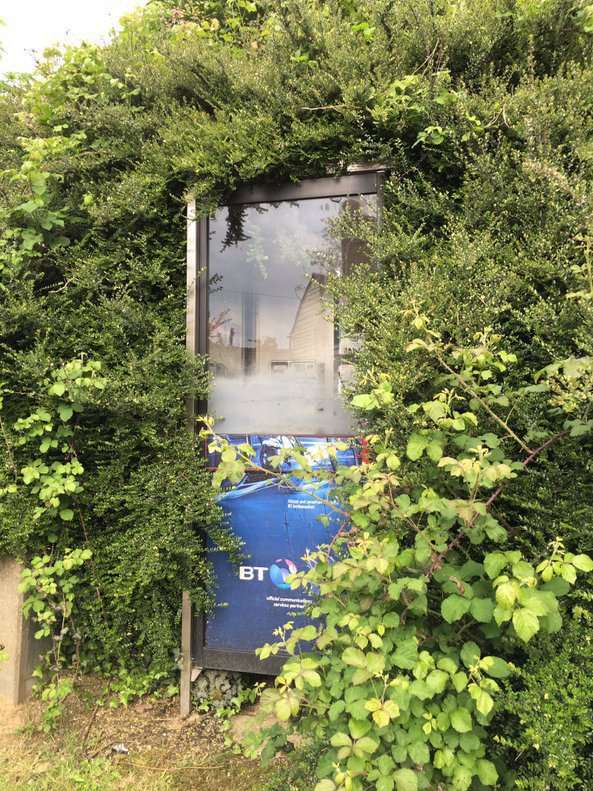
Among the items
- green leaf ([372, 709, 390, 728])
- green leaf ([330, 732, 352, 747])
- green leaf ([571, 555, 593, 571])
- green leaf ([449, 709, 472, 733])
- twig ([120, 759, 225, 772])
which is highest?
green leaf ([571, 555, 593, 571])

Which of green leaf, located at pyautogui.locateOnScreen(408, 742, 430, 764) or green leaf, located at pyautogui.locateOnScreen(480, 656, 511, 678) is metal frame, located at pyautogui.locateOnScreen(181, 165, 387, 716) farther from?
green leaf, located at pyautogui.locateOnScreen(480, 656, 511, 678)

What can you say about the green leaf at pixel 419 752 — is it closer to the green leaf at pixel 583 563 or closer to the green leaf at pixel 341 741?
the green leaf at pixel 341 741

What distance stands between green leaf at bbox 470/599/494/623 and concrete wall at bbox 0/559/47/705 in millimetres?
2705

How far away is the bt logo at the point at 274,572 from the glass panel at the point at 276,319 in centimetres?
77

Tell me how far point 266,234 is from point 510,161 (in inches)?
57.4

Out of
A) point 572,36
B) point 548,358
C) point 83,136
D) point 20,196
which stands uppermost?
point 572,36

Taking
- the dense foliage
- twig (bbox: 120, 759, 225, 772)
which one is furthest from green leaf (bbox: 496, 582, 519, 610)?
twig (bbox: 120, 759, 225, 772)

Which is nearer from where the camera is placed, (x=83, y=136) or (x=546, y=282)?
(x=546, y=282)

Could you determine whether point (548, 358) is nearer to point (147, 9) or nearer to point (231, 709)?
point (231, 709)

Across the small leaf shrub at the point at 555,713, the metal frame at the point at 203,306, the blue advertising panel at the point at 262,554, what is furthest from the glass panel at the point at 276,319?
the small leaf shrub at the point at 555,713

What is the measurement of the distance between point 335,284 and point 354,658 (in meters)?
1.77

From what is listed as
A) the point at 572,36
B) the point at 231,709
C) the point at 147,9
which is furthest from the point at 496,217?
the point at 147,9

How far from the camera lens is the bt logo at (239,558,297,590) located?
118 inches

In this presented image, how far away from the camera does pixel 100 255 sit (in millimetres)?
3109
